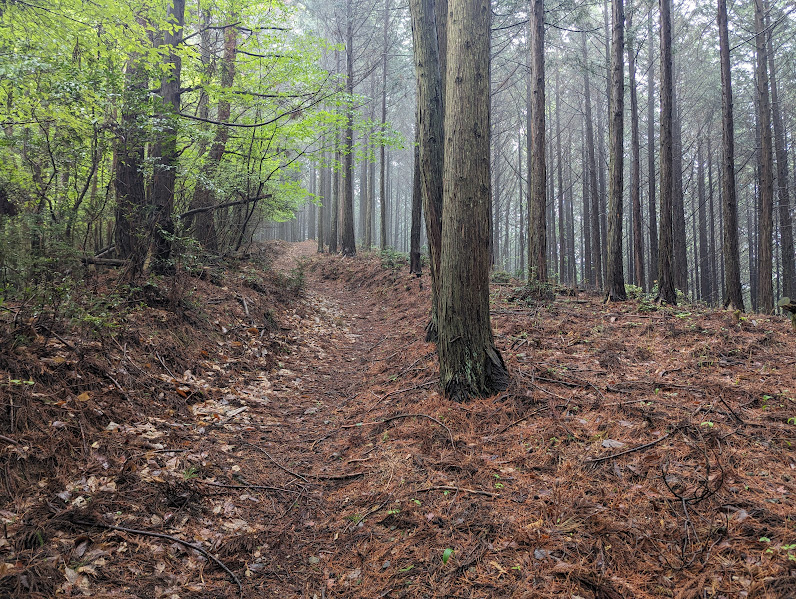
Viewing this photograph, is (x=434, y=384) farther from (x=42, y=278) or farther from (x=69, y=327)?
(x=42, y=278)

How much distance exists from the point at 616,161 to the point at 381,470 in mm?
9873

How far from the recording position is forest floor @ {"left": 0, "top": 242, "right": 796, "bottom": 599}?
244cm

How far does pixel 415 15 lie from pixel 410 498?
6838mm

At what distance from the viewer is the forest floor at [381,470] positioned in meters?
2.44

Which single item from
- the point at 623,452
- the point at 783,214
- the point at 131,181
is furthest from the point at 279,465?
the point at 783,214

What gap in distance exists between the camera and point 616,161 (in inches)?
410

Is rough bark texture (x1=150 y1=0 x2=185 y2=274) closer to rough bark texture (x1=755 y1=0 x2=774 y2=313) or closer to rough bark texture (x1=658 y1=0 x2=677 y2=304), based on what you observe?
rough bark texture (x1=658 y1=0 x2=677 y2=304)

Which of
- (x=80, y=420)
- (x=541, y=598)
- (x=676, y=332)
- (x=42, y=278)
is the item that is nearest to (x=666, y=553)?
(x=541, y=598)

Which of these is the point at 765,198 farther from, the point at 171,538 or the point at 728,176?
the point at 171,538

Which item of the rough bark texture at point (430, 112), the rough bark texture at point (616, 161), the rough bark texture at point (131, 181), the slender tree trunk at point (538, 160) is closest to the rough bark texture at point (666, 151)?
the rough bark texture at point (616, 161)

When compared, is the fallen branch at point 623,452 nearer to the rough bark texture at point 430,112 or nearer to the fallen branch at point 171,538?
the fallen branch at point 171,538

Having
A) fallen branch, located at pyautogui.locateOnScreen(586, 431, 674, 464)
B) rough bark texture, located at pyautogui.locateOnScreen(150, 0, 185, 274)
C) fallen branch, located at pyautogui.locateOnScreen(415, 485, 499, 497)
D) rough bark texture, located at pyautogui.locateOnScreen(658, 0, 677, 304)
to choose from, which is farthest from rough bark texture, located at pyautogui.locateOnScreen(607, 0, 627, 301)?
rough bark texture, located at pyautogui.locateOnScreen(150, 0, 185, 274)

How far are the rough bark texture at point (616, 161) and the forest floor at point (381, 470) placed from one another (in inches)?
165

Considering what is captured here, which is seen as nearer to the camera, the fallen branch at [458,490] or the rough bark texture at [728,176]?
the fallen branch at [458,490]
